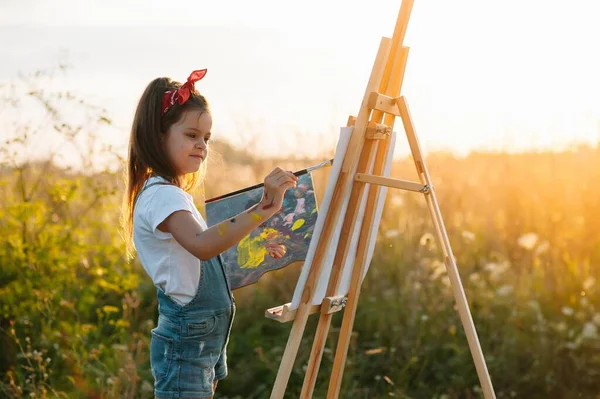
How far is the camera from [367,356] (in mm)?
4004

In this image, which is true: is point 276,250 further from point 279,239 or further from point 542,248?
point 542,248

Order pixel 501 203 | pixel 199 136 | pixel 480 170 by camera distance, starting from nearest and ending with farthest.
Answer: pixel 199 136 < pixel 501 203 < pixel 480 170

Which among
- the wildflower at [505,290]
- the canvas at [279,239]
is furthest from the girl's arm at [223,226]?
the wildflower at [505,290]

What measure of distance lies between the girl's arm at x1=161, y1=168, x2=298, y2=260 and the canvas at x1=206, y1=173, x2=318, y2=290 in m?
0.46

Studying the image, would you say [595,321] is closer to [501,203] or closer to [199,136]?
[501,203]

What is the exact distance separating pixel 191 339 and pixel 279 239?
20.6 inches

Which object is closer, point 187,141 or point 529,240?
point 187,141

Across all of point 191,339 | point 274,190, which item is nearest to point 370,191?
point 274,190

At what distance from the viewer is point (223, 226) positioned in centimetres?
210

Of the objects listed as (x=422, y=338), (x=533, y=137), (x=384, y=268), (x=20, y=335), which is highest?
(x=533, y=137)

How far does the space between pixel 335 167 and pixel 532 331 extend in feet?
6.34

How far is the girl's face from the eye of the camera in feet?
7.49

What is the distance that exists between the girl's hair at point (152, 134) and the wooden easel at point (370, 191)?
462 mm

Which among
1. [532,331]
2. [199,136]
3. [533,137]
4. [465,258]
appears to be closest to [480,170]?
[533,137]
